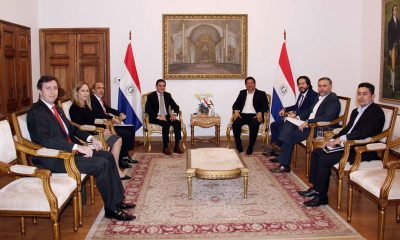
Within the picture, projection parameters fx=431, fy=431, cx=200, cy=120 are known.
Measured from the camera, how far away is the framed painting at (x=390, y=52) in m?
6.87

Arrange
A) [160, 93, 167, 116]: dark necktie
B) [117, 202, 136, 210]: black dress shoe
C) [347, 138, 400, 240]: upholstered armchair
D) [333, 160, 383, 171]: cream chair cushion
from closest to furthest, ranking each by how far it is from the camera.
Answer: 1. [347, 138, 400, 240]: upholstered armchair
2. [333, 160, 383, 171]: cream chair cushion
3. [117, 202, 136, 210]: black dress shoe
4. [160, 93, 167, 116]: dark necktie

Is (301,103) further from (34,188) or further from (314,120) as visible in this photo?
(34,188)

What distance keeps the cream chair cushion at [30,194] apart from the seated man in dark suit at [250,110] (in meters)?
4.15

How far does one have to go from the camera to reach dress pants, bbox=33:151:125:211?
153 inches

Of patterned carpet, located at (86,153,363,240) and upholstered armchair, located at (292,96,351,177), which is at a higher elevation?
upholstered armchair, located at (292,96,351,177)

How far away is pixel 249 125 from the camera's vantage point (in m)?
7.30

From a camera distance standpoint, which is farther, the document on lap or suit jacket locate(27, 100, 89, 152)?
the document on lap

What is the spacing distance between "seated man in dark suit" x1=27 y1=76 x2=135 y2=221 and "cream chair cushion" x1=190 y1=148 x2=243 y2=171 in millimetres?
1104

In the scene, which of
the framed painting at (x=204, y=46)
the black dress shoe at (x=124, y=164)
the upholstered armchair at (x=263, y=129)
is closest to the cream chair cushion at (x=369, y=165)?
the black dress shoe at (x=124, y=164)

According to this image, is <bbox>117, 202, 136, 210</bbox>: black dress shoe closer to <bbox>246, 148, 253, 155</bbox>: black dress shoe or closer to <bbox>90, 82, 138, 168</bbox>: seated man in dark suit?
<bbox>90, 82, 138, 168</bbox>: seated man in dark suit

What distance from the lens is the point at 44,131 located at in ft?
12.7

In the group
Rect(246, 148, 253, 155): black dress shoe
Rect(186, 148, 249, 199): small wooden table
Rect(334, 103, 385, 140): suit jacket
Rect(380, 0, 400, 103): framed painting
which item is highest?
Rect(380, 0, 400, 103): framed painting

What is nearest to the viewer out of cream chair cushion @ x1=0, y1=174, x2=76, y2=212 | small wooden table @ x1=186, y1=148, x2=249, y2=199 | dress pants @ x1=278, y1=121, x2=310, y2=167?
cream chair cushion @ x1=0, y1=174, x2=76, y2=212

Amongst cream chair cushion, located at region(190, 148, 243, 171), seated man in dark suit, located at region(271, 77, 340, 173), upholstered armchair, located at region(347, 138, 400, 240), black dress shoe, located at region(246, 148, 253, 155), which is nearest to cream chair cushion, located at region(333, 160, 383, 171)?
upholstered armchair, located at region(347, 138, 400, 240)
